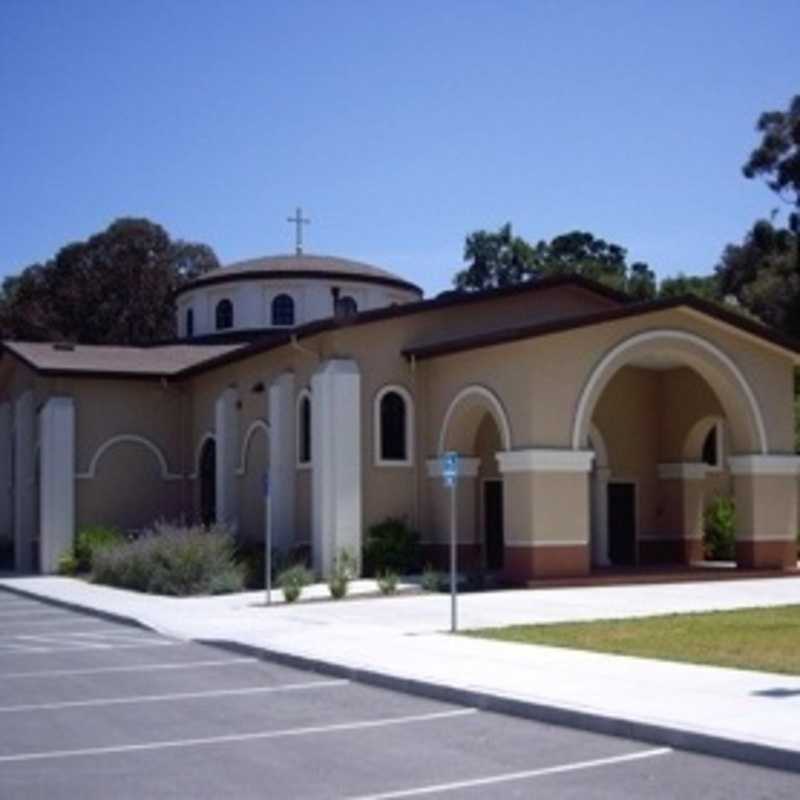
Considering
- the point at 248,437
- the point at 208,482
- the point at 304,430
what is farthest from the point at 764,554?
the point at 208,482

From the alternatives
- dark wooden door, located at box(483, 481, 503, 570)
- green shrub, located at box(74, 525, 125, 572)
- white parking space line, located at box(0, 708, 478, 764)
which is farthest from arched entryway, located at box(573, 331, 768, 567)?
white parking space line, located at box(0, 708, 478, 764)

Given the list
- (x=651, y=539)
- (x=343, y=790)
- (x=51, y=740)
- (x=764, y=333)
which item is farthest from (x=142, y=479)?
(x=343, y=790)

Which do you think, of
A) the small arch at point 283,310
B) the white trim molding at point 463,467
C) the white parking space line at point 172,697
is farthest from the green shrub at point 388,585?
the small arch at point 283,310

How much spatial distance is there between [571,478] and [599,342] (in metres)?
2.96

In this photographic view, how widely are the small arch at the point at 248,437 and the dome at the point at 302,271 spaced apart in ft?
29.3

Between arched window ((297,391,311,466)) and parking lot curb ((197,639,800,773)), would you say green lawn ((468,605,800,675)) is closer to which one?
parking lot curb ((197,639,800,773))

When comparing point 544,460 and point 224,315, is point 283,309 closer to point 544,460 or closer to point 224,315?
point 224,315

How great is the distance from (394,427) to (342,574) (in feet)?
17.8

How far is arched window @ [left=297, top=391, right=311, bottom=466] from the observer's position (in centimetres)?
3325

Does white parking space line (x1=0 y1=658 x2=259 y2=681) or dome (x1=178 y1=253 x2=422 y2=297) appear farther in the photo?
dome (x1=178 y1=253 x2=422 y2=297)

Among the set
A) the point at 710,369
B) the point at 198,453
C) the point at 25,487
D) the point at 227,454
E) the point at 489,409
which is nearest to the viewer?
the point at 489,409

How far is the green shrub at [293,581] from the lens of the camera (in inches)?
1014

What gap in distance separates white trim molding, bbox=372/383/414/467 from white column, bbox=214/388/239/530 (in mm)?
6374

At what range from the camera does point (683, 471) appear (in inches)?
1383
